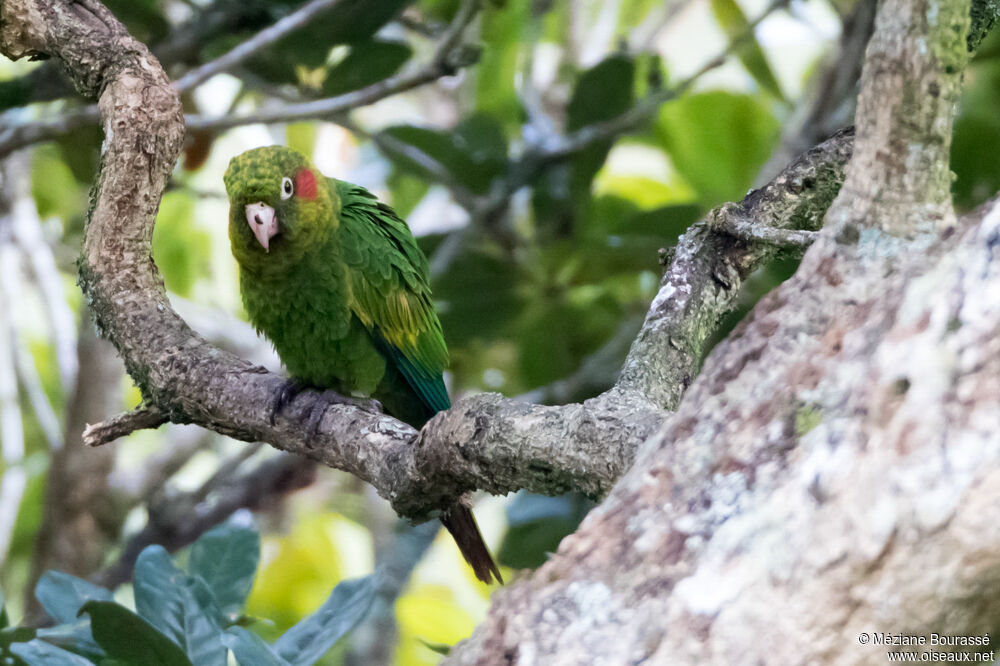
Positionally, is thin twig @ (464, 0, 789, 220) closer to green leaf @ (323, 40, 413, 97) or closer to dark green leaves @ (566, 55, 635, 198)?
dark green leaves @ (566, 55, 635, 198)

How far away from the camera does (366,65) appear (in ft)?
10.8

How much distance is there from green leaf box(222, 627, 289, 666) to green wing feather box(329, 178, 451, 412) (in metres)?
1.38

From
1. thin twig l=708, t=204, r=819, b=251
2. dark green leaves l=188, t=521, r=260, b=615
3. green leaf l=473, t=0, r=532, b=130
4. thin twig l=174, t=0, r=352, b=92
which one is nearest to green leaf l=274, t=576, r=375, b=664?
dark green leaves l=188, t=521, r=260, b=615

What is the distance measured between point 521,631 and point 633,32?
451 cm

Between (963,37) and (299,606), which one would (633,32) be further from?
(963,37)

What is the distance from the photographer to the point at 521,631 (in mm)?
976

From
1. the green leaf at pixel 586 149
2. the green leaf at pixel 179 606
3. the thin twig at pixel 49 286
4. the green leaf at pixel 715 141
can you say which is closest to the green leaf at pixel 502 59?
the green leaf at pixel 586 149

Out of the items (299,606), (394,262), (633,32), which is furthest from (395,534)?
(633,32)

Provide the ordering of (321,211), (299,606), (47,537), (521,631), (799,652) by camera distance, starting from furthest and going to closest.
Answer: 1. (299,606)
2. (47,537)
3. (321,211)
4. (521,631)
5. (799,652)

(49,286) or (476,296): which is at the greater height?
(49,286)

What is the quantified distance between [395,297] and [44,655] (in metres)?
1.58

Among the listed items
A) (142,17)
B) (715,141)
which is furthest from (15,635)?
(715,141)

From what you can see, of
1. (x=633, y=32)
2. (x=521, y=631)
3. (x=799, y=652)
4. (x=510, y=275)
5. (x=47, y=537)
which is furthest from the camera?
(x=633, y=32)

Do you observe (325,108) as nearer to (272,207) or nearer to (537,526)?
(272,207)
